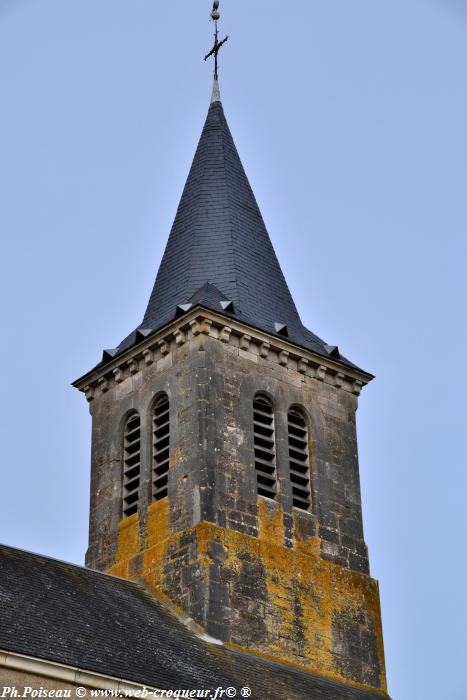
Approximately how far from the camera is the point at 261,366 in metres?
28.9

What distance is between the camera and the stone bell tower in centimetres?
2628

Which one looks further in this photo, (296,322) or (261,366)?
(296,322)

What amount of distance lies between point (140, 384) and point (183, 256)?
3541 millimetres

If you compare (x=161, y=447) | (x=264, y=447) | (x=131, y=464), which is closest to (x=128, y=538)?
(x=131, y=464)

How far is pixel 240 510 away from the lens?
26875 millimetres

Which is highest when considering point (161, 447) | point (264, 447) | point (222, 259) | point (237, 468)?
point (222, 259)

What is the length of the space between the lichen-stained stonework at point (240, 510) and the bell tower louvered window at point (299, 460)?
0.16 meters

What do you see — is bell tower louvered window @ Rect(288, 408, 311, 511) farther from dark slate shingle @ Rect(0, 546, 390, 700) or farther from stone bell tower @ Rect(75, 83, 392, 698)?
dark slate shingle @ Rect(0, 546, 390, 700)

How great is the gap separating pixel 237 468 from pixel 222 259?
5.48 metres

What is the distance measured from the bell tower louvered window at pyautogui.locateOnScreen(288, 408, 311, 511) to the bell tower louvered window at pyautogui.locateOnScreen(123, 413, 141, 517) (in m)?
3.00

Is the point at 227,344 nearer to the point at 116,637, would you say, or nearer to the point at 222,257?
the point at 222,257

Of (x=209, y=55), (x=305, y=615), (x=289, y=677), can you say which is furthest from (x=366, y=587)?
(x=209, y=55)

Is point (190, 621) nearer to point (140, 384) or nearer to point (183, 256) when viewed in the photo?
point (140, 384)

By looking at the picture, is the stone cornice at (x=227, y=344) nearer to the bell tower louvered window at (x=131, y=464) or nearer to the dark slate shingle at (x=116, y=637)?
the bell tower louvered window at (x=131, y=464)
